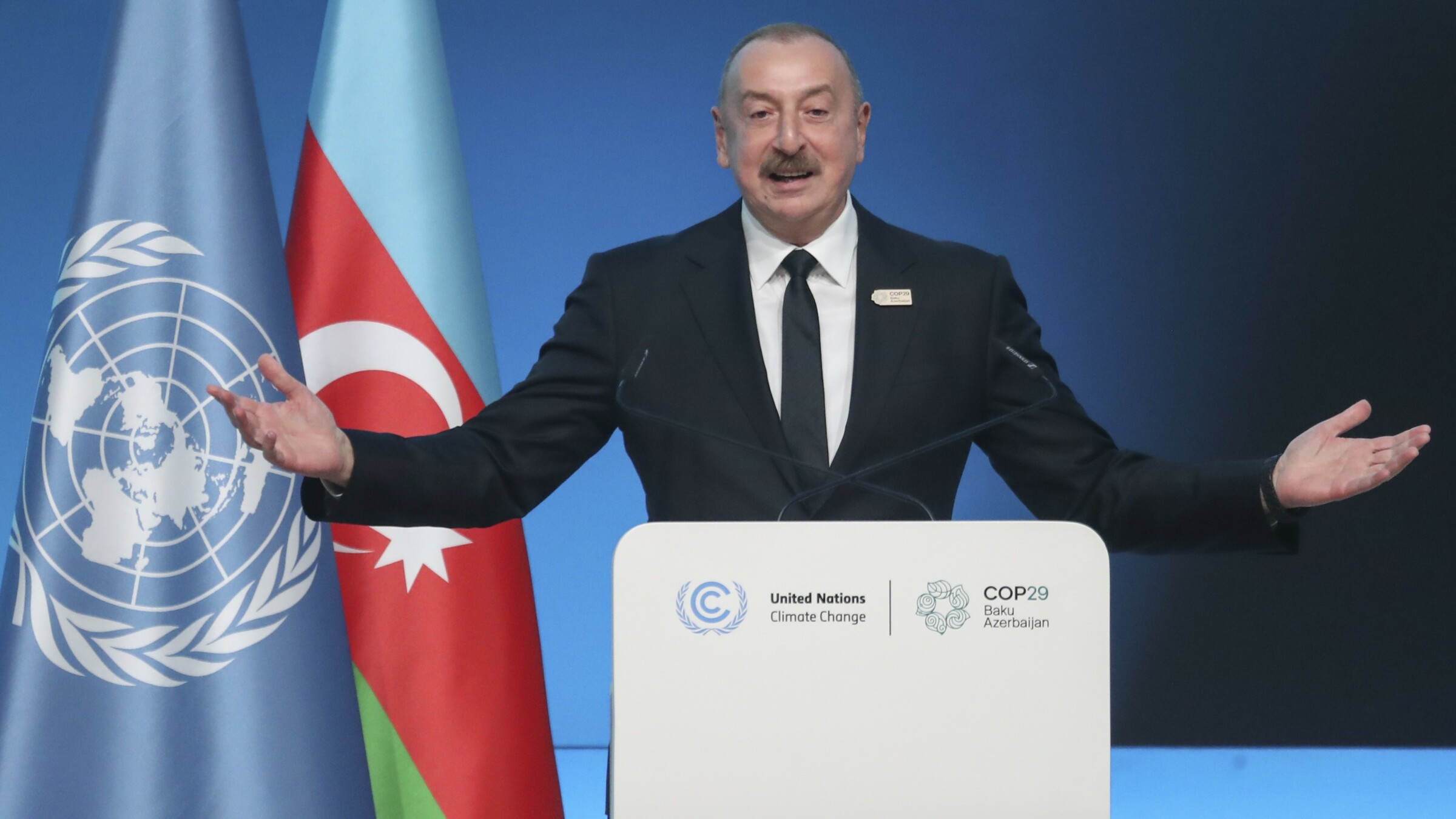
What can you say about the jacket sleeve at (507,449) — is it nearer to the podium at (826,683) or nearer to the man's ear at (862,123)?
the man's ear at (862,123)

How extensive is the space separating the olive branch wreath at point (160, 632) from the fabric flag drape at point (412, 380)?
0.65ft

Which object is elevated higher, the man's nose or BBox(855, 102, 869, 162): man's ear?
BBox(855, 102, 869, 162): man's ear

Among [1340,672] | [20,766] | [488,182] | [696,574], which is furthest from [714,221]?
[1340,672]

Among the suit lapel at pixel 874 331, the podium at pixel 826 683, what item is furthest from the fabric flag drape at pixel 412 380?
the podium at pixel 826 683

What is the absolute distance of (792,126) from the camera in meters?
1.57

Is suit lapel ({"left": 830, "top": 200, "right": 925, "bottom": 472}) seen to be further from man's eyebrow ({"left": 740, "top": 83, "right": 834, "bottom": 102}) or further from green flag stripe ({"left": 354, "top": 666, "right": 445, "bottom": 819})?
green flag stripe ({"left": 354, "top": 666, "right": 445, "bottom": 819})

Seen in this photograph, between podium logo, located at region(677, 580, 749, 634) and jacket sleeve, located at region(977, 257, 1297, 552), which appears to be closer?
podium logo, located at region(677, 580, 749, 634)

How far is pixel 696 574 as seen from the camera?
1.08m

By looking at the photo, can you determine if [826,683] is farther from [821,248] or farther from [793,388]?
[821,248]

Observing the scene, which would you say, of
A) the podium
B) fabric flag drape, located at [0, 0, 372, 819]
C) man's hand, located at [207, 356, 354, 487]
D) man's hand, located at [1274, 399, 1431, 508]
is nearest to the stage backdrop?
fabric flag drape, located at [0, 0, 372, 819]

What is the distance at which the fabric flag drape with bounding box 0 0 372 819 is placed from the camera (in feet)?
5.93

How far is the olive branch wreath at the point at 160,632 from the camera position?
1808mm

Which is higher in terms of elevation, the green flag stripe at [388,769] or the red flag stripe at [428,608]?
the red flag stripe at [428,608]

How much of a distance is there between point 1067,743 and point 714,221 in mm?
887
